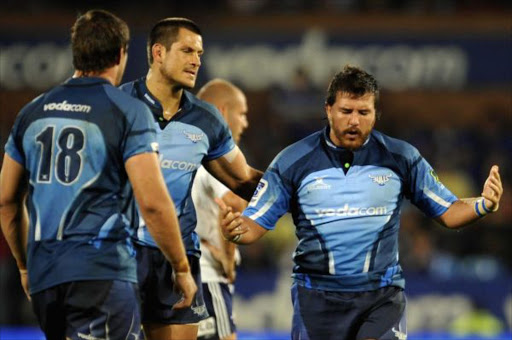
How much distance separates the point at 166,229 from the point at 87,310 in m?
0.51

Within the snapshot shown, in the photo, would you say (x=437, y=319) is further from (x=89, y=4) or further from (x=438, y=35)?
(x=89, y=4)

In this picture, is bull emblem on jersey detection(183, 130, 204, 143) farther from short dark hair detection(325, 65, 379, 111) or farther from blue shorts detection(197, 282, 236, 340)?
blue shorts detection(197, 282, 236, 340)

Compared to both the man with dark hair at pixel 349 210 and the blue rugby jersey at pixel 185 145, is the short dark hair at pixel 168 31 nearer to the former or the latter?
the blue rugby jersey at pixel 185 145

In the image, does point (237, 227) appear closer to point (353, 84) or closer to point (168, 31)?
point (353, 84)

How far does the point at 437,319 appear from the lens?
39.8 ft

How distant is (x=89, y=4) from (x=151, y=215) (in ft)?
41.9

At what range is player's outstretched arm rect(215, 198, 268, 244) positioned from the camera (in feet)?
17.3

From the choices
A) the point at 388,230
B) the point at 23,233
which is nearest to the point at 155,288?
the point at 23,233

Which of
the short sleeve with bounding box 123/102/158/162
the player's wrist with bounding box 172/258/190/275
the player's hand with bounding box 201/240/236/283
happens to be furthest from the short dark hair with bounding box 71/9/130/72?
the player's hand with bounding box 201/240/236/283

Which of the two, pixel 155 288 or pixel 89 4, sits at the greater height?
pixel 89 4

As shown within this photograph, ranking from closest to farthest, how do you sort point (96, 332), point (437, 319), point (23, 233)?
point (96, 332)
point (23, 233)
point (437, 319)

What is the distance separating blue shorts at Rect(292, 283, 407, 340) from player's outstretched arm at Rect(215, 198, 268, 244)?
449 millimetres

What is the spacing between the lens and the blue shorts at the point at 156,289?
545 centimetres

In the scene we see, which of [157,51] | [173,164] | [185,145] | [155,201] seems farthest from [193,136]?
[155,201]
